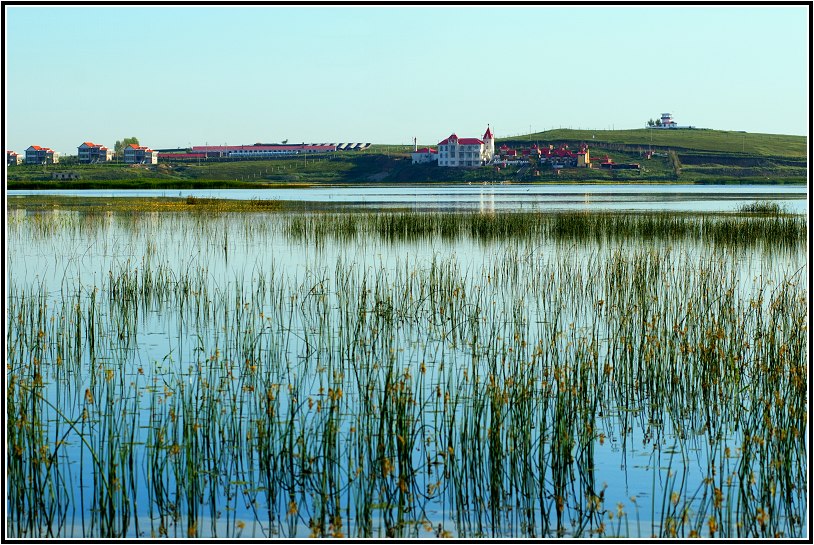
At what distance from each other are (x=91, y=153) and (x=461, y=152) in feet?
241

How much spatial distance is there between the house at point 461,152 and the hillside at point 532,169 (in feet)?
22.2

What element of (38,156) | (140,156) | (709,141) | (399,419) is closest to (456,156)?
(709,141)

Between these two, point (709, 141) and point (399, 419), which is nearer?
point (399, 419)

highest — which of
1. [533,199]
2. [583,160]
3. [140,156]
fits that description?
[140,156]

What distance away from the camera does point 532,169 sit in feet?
504

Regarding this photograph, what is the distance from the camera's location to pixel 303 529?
5555 millimetres

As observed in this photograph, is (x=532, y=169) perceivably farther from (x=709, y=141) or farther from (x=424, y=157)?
(x=709, y=141)

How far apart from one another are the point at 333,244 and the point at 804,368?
14.7m

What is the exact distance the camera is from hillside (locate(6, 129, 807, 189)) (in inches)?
5571

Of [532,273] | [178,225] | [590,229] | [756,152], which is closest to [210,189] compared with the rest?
[178,225]

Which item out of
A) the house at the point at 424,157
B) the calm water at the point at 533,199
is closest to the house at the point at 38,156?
the house at the point at 424,157

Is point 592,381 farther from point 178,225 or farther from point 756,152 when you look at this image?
point 756,152

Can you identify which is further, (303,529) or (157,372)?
(157,372)

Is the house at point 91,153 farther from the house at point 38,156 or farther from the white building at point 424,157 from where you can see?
the white building at point 424,157
